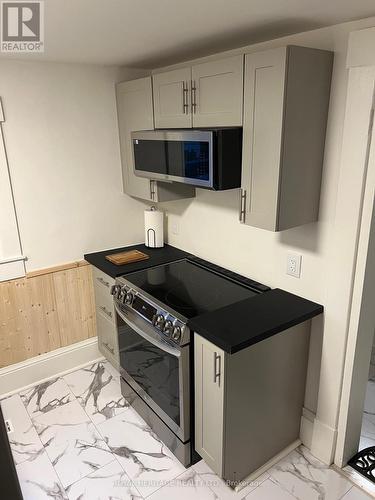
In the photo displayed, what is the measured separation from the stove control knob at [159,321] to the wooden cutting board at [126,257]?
76cm

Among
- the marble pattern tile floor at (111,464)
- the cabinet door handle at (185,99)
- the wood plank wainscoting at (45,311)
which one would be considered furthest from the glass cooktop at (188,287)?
the cabinet door handle at (185,99)

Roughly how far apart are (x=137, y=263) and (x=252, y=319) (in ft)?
3.58

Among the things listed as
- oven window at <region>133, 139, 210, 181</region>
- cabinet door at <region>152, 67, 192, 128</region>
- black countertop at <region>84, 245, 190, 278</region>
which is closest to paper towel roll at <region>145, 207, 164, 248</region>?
black countertop at <region>84, 245, 190, 278</region>

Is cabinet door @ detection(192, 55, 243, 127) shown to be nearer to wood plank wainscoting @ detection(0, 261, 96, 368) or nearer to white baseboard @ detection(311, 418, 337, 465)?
wood plank wainscoting @ detection(0, 261, 96, 368)

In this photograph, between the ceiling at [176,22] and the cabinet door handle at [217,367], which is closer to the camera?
the ceiling at [176,22]

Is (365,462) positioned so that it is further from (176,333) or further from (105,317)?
(105,317)

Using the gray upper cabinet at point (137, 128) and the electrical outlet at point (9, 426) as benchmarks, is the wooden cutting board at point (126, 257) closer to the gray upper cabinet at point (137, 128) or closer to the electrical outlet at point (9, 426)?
the gray upper cabinet at point (137, 128)

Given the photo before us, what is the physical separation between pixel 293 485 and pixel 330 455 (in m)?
0.27

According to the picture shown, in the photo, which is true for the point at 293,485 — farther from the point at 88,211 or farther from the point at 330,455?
the point at 88,211

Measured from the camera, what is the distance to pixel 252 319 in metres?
1.81

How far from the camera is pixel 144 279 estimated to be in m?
2.37

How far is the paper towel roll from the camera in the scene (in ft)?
9.29

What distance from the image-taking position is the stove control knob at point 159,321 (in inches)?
75.1

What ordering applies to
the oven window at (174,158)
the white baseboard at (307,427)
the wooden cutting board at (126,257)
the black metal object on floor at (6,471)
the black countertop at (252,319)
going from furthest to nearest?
the wooden cutting board at (126,257) → the white baseboard at (307,427) → the oven window at (174,158) → the black countertop at (252,319) → the black metal object on floor at (6,471)
